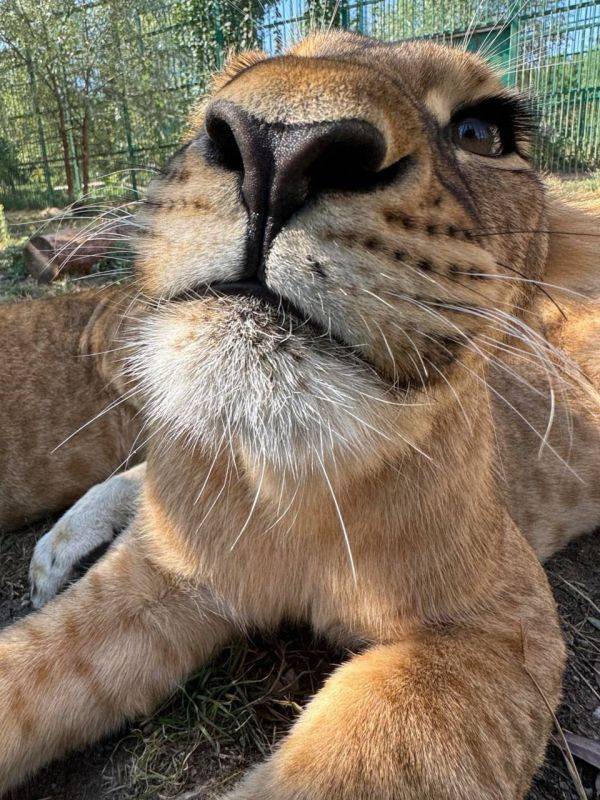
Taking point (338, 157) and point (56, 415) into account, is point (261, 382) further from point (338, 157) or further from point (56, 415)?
point (56, 415)

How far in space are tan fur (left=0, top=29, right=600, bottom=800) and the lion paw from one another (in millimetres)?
628

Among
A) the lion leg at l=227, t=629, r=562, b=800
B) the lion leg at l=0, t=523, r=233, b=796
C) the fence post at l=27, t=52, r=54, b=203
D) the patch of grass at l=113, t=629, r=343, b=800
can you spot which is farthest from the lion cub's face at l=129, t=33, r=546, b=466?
the fence post at l=27, t=52, r=54, b=203

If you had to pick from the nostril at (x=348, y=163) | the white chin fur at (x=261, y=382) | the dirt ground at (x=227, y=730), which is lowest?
the dirt ground at (x=227, y=730)

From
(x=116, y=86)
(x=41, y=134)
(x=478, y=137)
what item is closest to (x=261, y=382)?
(x=478, y=137)

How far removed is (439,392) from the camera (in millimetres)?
1543

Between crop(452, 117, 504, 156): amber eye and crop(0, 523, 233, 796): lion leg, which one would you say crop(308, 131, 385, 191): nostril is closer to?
crop(452, 117, 504, 156): amber eye

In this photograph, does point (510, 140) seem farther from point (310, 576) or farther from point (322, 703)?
point (322, 703)

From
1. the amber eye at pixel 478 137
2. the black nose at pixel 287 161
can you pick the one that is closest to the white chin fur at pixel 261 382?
the black nose at pixel 287 161

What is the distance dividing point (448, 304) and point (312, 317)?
0.30 meters

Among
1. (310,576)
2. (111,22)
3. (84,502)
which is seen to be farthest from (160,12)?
(310,576)

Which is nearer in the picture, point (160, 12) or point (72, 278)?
point (72, 278)

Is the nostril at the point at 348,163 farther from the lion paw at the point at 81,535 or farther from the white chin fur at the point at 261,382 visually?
the lion paw at the point at 81,535

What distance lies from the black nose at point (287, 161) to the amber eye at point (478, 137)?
72 cm

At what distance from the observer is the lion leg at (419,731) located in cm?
151
